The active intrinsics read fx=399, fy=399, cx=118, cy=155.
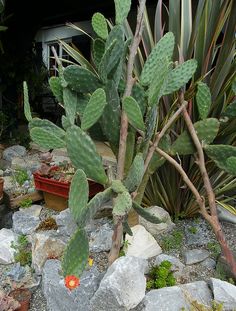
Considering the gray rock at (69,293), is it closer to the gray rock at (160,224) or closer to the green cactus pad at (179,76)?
the gray rock at (160,224)

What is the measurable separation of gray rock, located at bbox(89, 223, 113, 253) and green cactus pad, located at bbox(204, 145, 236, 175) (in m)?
0.69

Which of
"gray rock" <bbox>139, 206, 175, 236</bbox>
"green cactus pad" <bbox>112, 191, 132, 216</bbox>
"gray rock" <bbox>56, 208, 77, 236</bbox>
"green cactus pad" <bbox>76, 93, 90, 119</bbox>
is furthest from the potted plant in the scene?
"green cactus pad" <bbox>112, 191, 132, 216</bbox>

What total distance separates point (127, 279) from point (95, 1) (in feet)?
15.2

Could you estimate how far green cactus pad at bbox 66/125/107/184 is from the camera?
1549 mm

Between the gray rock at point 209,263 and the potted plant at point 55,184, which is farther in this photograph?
the potted plant at point 55,184

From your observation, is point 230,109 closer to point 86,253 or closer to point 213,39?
point 213,39

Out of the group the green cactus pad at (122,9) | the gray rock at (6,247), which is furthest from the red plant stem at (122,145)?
the gray rock at (6,247)

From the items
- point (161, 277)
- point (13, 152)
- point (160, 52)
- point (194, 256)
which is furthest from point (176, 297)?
point (13, 152)

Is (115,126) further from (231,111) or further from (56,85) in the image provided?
(231,111)

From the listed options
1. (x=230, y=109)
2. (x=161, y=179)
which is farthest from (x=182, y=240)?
(x=230, y=109)

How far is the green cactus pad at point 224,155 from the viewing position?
1771 mm

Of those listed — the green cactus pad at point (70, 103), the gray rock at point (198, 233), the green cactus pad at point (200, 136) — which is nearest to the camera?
the green cactus pad at point (70, 103)

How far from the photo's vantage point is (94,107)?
1.51 meters

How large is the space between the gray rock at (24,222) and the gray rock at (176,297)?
99 centimetres
